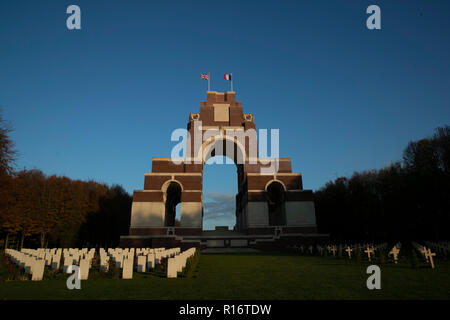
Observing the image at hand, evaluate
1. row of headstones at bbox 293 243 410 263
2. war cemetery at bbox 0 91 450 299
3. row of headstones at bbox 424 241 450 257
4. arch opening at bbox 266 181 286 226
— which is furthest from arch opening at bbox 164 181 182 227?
row of headstones at bbox 424 241 450 257

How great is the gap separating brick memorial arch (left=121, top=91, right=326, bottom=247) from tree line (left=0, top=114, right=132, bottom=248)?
1009 centimetres

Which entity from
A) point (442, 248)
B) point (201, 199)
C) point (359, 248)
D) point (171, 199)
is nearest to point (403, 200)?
point (442, 248)

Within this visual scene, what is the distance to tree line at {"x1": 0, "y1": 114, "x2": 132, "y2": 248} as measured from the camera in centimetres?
3059

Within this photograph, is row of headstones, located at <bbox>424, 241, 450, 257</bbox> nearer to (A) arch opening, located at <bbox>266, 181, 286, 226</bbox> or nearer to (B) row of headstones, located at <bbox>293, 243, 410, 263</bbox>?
(B) row of headstones, located at <bbox>293, 243, 410, 263</bbox>

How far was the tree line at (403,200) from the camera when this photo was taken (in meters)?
27.0

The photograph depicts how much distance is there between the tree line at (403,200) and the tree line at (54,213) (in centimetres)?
3780

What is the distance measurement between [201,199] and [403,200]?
23.7m

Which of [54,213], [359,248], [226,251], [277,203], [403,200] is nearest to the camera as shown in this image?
[359,248]

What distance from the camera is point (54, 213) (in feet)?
112

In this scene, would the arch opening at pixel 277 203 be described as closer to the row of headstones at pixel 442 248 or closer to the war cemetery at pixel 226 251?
the war cemetery at pixel 226 251

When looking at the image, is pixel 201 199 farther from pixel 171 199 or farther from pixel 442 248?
pixel 442 248
